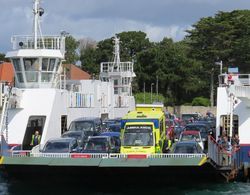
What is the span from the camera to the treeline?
7994cm

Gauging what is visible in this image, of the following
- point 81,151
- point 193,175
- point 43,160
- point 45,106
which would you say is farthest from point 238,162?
point 45,106

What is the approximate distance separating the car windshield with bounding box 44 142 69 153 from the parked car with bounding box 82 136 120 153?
2.80ft

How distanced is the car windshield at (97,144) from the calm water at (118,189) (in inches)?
67.8

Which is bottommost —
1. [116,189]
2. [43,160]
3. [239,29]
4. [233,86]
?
[116,189]

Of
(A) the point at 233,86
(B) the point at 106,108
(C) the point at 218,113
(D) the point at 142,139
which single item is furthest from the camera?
(B) the point at 106,108

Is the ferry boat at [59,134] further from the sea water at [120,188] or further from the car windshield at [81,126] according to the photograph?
the car windshield at [81,126]

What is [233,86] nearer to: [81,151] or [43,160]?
[81,151]

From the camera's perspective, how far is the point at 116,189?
24.9m

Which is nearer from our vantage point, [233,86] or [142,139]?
[142,139]

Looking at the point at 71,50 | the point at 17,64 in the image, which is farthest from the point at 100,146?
the point at 71,50

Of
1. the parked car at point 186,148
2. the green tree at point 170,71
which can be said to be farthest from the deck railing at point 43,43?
the green tree at point 170,71

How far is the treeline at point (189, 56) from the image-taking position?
79.9 m

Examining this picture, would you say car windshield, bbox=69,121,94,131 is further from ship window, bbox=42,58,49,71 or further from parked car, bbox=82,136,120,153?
parked car, bbox=82,136,120,153

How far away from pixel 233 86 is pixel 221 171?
501 centimetres
